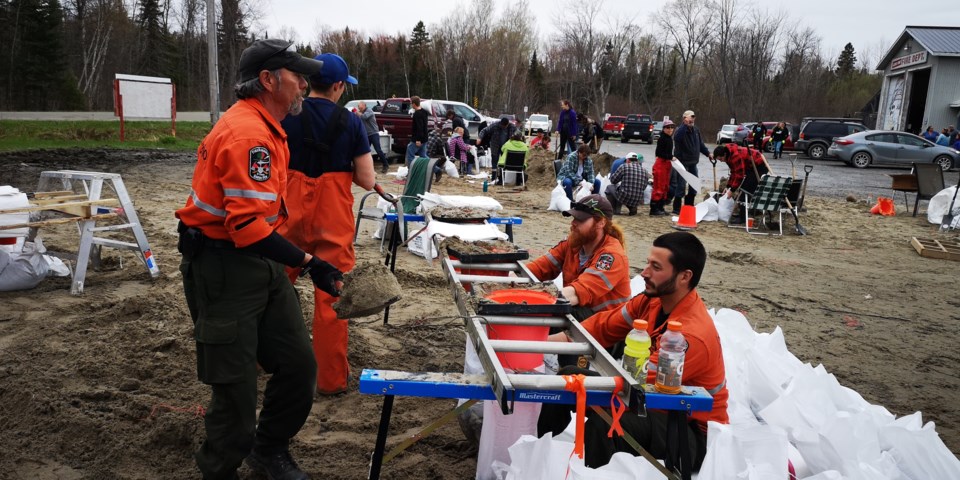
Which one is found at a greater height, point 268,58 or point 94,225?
point 268,58

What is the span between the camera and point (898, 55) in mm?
33094

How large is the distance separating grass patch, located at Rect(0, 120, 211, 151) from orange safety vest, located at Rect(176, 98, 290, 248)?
14219mm

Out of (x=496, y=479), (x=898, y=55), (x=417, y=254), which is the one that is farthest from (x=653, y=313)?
(x=898, y=55)

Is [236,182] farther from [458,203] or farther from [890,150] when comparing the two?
[890,150]

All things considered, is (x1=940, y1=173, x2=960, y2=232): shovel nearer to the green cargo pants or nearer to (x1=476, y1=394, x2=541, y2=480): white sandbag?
(x1=476, y1=394, x2=541, y2=480): white sandbag

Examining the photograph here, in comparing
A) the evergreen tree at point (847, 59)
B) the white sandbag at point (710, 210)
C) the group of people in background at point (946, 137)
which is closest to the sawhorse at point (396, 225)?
the white sandbag at point (710, 210)

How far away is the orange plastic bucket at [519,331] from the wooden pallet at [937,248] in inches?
317

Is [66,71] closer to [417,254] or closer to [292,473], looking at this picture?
[417,254]

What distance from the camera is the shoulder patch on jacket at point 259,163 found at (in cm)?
240

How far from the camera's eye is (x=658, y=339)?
281 cm

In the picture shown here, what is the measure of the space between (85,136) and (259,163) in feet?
60.4

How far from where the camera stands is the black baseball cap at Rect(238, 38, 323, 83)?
2584mm

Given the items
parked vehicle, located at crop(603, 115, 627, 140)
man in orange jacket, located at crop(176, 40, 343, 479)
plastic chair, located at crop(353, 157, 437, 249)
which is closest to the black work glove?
man in orange jacket, located at crop(176, 40, 343, 479)

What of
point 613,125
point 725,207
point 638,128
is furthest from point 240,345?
point 613,125
